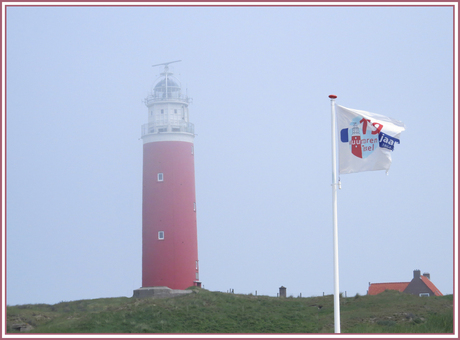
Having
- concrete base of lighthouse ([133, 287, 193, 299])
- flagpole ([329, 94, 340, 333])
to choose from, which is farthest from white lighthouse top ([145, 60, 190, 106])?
flagpole ([329, 94, 340, 333])

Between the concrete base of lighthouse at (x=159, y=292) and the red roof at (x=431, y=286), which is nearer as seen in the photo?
the concrete base of lighthouse at (x=159, y=292)

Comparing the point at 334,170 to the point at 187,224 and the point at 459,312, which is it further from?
the point at 187,224

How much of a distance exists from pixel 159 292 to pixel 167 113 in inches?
519

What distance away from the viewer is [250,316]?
33.3 metres

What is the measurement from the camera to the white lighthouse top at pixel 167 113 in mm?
46688

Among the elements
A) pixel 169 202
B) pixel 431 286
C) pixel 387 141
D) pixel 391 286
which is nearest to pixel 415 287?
pixel 431 286

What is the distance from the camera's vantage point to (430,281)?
2116 inches

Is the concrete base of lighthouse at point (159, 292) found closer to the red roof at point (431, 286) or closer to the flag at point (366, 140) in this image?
the red roof at point (431, 286)

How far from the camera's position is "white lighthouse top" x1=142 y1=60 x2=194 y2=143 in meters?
46.7

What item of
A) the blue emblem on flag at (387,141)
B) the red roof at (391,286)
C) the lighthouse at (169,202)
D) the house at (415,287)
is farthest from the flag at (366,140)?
the red roof at (391,286)

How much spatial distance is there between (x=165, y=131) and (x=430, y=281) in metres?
24.8

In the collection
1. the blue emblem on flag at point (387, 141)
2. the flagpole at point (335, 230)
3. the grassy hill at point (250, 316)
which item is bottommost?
the grassy hill at point (250, 316)

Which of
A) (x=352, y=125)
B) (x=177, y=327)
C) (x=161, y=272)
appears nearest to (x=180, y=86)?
(x=161, y=272)

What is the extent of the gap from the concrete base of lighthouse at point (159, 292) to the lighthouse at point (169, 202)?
9.61 feet
